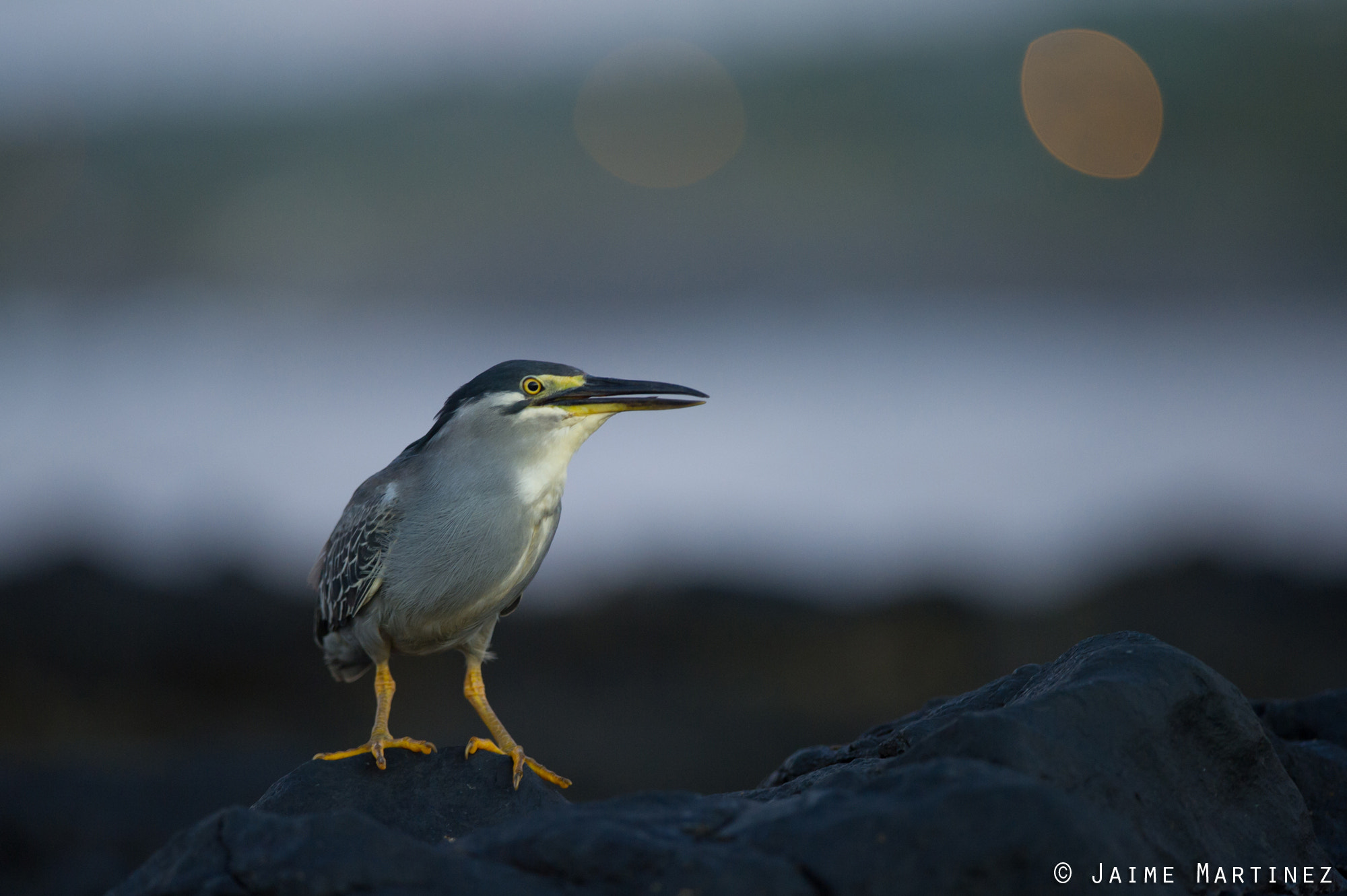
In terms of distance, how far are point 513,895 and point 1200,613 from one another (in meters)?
13.7

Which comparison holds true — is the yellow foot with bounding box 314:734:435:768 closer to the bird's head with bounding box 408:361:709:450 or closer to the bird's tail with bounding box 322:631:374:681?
the bird's tail with bounding box 322:631:374:681

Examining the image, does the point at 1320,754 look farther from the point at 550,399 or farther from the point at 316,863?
the point at 316,863

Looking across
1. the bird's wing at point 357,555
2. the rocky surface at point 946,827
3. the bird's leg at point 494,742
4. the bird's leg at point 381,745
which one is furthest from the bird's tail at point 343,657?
the rocky surface at point 946,827

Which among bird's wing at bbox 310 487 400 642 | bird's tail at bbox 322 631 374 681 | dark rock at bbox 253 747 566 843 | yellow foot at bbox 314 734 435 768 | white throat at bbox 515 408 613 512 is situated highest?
white throat at bbox 515 408 613 512

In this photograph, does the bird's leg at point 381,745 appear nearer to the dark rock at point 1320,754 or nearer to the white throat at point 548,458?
the white throat at point 548,458

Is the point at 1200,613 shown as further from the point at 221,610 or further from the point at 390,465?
the point at 221,610

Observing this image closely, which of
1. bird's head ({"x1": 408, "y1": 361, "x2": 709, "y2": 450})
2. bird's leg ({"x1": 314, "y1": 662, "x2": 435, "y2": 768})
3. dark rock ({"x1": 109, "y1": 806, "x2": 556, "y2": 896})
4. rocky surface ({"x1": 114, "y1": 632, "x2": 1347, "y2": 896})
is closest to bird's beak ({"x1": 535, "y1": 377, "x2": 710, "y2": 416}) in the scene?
bird's head ({"x1": 408, "y1": 361, "x2": 709, "y2": 450})

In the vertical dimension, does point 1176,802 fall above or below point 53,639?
above

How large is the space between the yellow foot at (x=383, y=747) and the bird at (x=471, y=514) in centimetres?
13

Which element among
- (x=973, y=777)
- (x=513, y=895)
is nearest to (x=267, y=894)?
(x=513, y=895)

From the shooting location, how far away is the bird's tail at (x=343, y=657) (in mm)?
5605

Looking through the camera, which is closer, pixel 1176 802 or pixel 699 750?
pixel 1176 802

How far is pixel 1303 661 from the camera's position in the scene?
13.5 meters

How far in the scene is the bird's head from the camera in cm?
509
